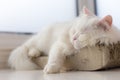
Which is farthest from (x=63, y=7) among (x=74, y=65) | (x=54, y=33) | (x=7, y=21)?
(x=74, y=65)

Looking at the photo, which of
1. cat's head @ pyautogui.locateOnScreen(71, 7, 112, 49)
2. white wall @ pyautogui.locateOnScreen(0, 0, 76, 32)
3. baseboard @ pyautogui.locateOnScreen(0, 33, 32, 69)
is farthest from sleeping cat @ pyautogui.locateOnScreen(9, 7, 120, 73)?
white wall @ pyautogui.locateOnScreen(0, 0, 76, 32)

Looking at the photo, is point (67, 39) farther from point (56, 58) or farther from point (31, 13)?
point (31, 13)

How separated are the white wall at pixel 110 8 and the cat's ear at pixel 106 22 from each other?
2.15 feet

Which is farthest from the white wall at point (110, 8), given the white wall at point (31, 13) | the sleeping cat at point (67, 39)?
the sleeping cat at point (67, 39)

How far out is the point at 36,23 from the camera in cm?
220

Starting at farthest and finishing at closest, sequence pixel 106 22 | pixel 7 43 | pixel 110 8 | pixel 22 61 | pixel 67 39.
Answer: pixel 110 8, pixel 7 43, pixel 22 61, pixel 67 39, pixel 106 22

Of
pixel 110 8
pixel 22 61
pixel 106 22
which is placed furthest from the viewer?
pixel 110 8

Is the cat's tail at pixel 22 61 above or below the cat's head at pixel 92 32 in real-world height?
below

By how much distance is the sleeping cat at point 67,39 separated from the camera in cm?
135

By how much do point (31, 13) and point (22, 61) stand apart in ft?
2.07

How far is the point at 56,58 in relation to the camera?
1408 millimetres

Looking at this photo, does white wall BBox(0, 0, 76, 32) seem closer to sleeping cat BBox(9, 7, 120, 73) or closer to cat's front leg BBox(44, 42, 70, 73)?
sleeping cat BBox(9, 7, 120, 73)

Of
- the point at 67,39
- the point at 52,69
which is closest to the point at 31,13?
the point at 67,39

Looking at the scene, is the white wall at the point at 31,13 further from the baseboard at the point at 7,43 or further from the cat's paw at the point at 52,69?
the cat's paw at the point at 52,69
